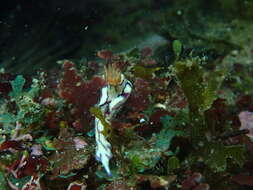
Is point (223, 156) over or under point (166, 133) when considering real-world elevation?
under

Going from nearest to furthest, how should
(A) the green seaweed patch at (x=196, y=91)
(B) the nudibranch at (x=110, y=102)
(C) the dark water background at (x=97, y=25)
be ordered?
(B) the nudibranch at (x=110, y=102), (A) the green seaweed patch at (x=196, y=91), (C) the dark water background at (x=97, y=25)

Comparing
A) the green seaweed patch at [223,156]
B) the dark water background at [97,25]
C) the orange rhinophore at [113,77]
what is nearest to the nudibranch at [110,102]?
the orange rhinophore at [113,77]

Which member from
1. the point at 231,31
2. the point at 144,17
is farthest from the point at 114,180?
the point at 144,17

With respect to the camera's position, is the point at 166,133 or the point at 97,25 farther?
the point at 97,25

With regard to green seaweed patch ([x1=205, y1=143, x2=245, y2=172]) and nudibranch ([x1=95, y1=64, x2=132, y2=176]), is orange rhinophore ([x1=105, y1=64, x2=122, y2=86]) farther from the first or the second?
green seaweed patch ([x1=205, y1=143, x2=245, y2=172])

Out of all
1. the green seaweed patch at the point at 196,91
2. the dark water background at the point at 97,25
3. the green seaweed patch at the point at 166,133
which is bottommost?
the green seaweed patch at the point at 166,133

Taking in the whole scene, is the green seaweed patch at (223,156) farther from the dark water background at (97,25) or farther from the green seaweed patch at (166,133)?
the dark water background at (97,25)

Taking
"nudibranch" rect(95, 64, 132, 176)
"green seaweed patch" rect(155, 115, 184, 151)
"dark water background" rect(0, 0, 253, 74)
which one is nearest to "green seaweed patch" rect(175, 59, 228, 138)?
"green seaweed patch" rect(155, 115, 184, 151)

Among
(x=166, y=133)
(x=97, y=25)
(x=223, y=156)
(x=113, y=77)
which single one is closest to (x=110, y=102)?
(x=113, y=77)

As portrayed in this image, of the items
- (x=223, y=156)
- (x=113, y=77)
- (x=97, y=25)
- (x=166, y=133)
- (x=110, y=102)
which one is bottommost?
(x=223, y=156)

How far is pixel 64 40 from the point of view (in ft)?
18.6

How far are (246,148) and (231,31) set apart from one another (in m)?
3.26

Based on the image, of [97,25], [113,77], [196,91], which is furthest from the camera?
[97,25]

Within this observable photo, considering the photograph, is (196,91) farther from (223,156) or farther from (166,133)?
(223,156)
